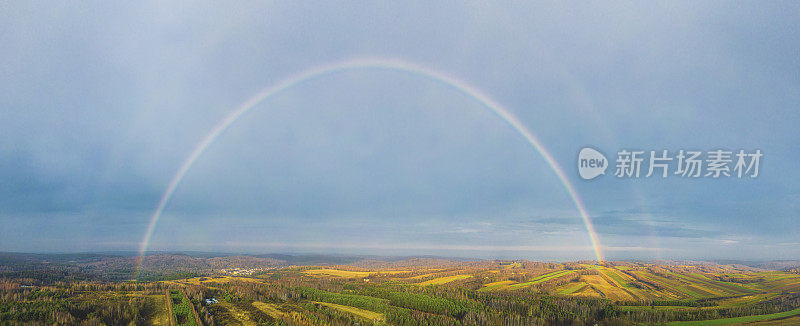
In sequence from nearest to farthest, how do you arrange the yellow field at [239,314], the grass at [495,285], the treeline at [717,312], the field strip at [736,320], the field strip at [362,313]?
the field strip at [736,320] < the treeline at [717,312] < the yellow field at [239,314] < the field strip at [362,313] < the grass at [495,285]

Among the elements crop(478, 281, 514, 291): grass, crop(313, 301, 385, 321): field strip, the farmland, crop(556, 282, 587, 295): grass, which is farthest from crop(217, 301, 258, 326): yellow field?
crop(556, 282, 587, 295): grass

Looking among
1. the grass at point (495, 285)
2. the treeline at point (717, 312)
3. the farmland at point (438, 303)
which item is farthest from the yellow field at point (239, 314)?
the grass at point (495, 285)

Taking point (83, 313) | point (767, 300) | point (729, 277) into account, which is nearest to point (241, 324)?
point (83, 313)

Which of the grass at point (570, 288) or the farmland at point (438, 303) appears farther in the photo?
the grass at point (570, 288)

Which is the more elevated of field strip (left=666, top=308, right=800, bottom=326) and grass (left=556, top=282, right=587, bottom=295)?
field strip (left=666, top=308, right=800, bottom=326)

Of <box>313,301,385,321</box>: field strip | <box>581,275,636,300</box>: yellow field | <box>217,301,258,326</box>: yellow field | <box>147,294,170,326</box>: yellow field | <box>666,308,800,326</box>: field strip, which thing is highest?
<box>666,308,800,326</box>: field strip

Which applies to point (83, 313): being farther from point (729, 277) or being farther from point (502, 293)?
point (729, 277)

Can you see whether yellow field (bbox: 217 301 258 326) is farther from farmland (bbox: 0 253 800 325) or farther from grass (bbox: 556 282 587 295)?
grass (bbox: 556 282 587 295)

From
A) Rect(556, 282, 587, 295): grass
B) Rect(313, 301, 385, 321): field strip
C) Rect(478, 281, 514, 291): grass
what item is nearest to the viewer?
Rect(313, 301, 385, 321): field strip

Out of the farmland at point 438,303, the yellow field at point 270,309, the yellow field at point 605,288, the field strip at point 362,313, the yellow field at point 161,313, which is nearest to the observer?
the farmland at point 438,303

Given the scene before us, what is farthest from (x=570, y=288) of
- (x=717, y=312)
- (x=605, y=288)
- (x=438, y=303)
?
(x=717, y=312)

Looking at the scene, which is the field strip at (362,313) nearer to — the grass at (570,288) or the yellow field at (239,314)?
the yellow field at (239,314)

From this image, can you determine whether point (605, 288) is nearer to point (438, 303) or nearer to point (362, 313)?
point (438, 303)
